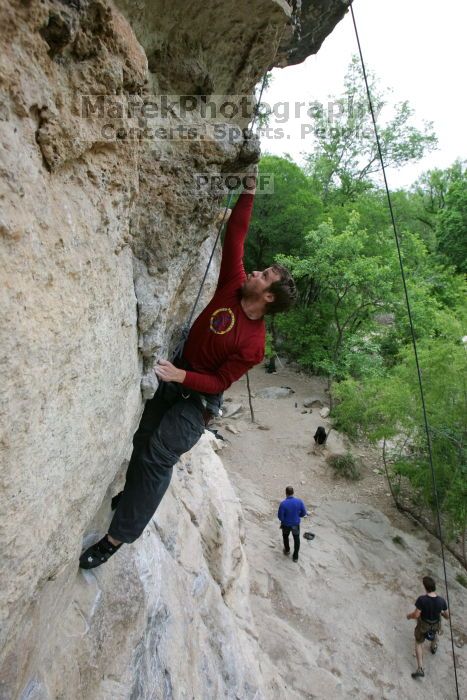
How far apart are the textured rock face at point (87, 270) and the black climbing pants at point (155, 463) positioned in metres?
0.38

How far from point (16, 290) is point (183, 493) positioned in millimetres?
5214

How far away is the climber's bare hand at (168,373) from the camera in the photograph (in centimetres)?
318

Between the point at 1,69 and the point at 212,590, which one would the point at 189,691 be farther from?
the point at 1,69

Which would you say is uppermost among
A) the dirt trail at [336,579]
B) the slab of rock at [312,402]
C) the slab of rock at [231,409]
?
the slab of rock at [231,409]

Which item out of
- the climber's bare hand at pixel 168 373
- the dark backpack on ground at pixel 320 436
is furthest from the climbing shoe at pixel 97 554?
the dark backpack on ground at pixel 320 436

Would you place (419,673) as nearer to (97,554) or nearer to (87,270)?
(97,554)

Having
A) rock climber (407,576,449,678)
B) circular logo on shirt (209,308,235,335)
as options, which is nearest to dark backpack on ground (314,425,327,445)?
rock climber (407,576,449,678)

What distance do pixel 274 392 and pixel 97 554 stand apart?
14249 mm

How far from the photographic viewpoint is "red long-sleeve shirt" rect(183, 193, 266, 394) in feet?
10.7

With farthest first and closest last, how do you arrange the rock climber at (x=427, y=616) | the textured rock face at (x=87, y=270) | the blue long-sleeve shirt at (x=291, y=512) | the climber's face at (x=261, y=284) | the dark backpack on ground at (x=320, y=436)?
the dark backpack on ground at (x=320, y=436)
the blue long-sleeve shirt at (x=291, y=512)
the rock climber at (x=427, y=616)
the climber's face at (x=261, y=284)
the textured rock face at (x=87, y=270)

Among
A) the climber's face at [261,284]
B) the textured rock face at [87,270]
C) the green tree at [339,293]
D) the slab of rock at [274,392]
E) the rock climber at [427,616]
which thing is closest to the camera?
the textured rock face at [87,270]

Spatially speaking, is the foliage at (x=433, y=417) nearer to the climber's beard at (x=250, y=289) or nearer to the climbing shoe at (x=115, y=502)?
the climber's beard at (x=250, y=289)

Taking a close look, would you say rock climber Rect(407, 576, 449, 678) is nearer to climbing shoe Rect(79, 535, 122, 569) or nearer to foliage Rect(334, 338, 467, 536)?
foliage Rect(334, 338, 467, 536)

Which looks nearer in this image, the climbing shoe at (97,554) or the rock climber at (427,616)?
the climbing shoe at (97,554)
